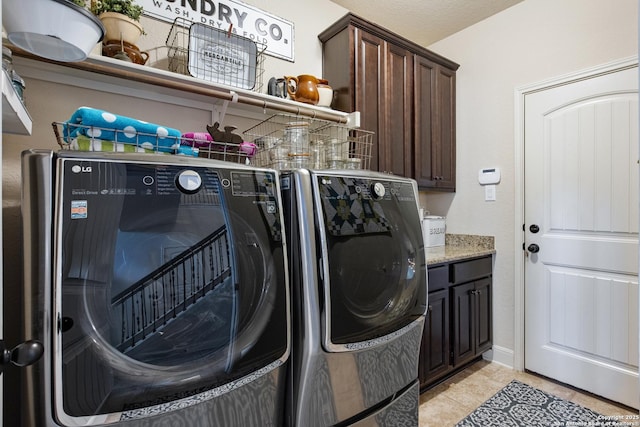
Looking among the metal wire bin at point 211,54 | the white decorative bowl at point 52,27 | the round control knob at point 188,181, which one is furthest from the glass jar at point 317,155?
the white decorative bowl at point 52,27

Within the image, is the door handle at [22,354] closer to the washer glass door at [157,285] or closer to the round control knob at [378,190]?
the washer glass door at [157,285]

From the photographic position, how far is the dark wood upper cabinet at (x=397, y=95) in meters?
2.11

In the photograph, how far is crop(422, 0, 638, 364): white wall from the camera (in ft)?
6.91

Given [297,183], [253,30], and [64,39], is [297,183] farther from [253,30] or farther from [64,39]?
[253,30]

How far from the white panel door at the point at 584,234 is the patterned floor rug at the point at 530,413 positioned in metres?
0.28

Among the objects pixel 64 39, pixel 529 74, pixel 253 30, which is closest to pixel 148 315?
pixel 64 39

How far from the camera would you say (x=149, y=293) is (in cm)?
76

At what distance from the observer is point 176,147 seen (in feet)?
3.73

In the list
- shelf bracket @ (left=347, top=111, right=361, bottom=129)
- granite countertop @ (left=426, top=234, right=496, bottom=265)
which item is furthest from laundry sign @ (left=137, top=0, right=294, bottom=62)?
granite countertop @ (left=426, top=234, right=496, bottom=265)

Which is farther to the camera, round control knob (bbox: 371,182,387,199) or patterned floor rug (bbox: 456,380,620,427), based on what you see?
patterned floor rug (bbox: 456,380,620,427)

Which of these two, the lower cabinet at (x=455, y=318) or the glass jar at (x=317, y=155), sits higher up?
the glass jar at (x=317, y=155)

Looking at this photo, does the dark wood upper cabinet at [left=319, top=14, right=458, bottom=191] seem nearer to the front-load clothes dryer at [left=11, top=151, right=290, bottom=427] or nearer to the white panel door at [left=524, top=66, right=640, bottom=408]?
the white panel door at [left=524, top=66, right=640, bottom=408]

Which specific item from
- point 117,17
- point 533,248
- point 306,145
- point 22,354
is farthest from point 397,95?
point 22,354

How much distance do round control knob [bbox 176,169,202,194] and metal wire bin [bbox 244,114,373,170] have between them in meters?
0.73
